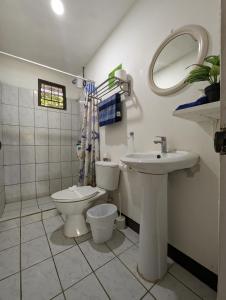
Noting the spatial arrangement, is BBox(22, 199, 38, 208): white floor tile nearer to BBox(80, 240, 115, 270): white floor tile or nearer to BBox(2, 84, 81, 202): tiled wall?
BBox(2, 84, 81, 202): tiled wall

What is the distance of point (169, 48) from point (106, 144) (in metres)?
1.22

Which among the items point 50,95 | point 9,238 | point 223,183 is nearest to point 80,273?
point 9,238

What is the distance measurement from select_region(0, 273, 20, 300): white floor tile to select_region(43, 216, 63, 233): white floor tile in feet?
1.84

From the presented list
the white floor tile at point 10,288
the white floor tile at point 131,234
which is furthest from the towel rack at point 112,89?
the white floor tile at point 10,288

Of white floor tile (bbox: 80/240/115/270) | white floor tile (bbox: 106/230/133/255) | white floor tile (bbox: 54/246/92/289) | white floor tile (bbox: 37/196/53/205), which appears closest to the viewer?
white floor tile (bbox: 54/246/92/289)

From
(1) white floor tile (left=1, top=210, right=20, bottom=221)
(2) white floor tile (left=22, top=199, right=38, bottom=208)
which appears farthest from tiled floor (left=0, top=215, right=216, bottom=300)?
(2) white floor tile (left=22, top=199, right=38, bottom=208)

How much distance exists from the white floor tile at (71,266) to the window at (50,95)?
190 cm

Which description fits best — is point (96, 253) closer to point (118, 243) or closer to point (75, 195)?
point (118, 243)

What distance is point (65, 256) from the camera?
121 centimetres

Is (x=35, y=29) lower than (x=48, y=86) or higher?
higher

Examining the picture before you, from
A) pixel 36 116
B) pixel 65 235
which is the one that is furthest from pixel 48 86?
pixel 65 235

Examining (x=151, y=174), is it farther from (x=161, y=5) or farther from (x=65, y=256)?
(x=161, y=5)

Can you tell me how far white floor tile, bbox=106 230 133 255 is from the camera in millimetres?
1282

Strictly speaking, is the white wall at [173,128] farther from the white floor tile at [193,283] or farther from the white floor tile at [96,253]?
the white floor tile at [96,253]
